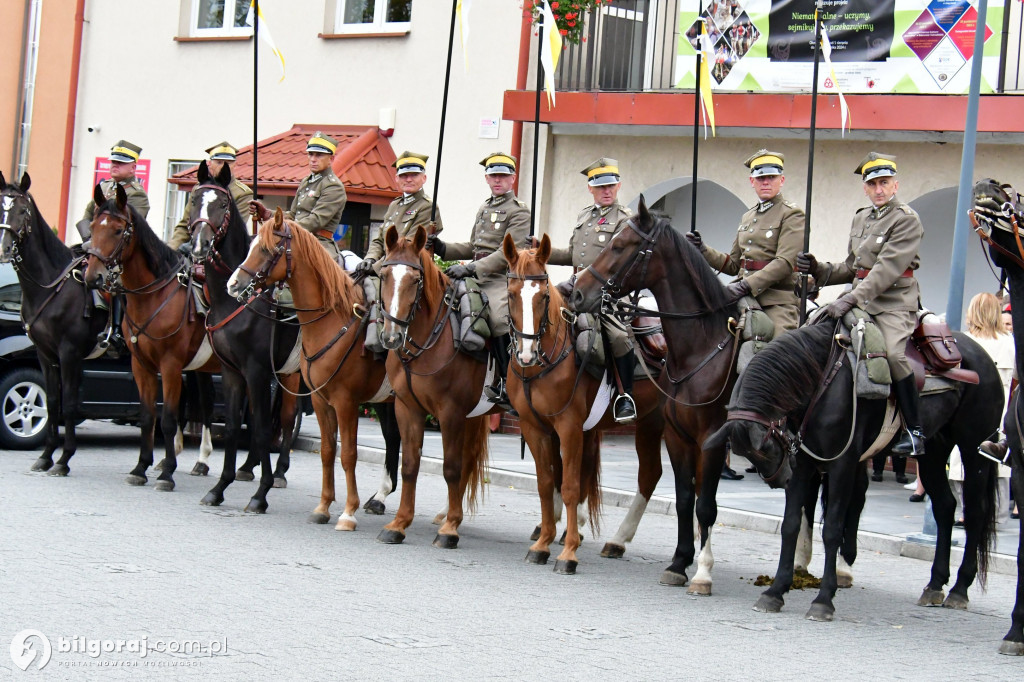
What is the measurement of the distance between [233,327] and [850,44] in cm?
825

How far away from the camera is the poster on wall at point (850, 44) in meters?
14.4

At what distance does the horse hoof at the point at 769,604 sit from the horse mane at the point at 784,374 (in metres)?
1.21

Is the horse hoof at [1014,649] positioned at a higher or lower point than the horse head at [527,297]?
lower

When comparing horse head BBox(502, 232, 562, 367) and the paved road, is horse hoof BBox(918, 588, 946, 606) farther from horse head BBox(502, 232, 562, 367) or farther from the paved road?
horse head BBox(502, 232, 562, 367)

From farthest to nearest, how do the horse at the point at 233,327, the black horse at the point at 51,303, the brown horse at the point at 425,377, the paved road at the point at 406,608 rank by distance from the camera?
1. the black horse at the point at 51,303
2. the horse at the point at 233,327
3. the brown horse at the point at 425,377
4. the paved road at the point at 406,608

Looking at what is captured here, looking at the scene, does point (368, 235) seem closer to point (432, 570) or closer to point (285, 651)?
point (432, 570)

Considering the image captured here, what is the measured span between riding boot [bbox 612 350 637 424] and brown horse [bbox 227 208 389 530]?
7.53ft

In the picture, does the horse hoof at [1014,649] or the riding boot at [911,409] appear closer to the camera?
the horse hoof at [1014,649]

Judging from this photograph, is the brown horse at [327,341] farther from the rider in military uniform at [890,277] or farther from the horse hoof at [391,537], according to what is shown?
the rider in military uniform at [890,277]

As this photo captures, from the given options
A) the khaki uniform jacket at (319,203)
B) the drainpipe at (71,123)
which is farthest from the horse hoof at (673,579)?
the drainpipe at (71,123)

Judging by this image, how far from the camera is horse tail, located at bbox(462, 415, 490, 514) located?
10.7 metres

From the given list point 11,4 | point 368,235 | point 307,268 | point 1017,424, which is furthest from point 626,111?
point 11,4

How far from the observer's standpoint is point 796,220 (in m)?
9.39

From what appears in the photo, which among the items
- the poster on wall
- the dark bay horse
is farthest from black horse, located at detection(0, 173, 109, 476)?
the poster on wall
